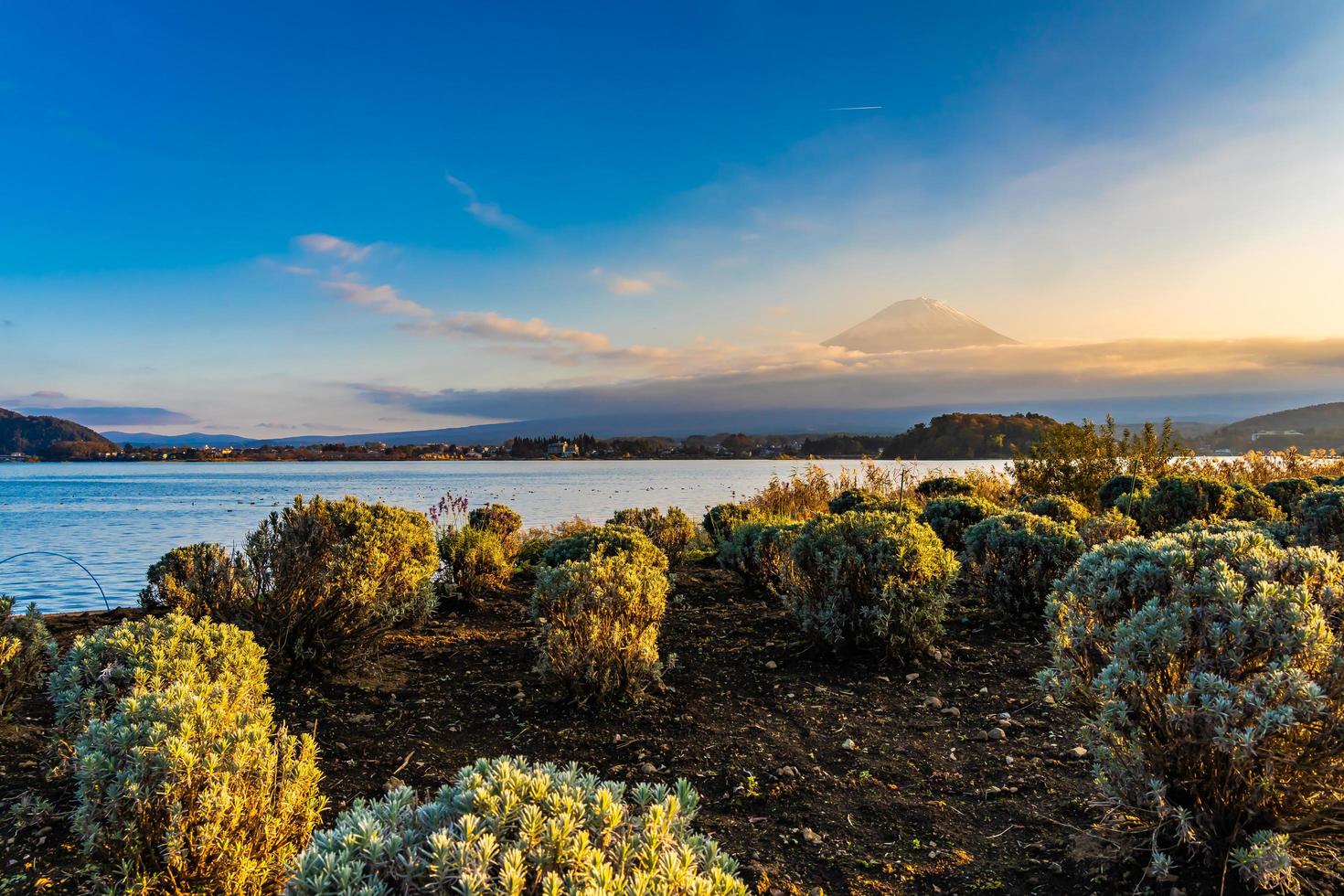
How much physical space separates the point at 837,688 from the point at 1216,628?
3402 millimetres

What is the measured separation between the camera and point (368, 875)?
1.67 metres

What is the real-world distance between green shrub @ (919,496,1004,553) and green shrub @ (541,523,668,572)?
432 centimetres

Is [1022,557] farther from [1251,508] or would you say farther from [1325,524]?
[1251,508]

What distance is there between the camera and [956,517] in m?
10.3

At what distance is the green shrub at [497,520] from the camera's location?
1228 centimetres

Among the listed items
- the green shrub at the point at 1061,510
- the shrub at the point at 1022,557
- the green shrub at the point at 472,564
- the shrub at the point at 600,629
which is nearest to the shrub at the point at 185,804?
the shrub at the point at 600,629

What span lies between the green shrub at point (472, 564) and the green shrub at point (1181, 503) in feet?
30.8

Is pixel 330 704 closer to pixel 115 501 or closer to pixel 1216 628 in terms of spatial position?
pixel 1216 628

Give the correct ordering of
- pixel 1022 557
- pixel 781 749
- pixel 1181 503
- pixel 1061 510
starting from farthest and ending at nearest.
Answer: pixel 1181 503, pixel 1061 510, pixel 1022 557, pixel 781 749

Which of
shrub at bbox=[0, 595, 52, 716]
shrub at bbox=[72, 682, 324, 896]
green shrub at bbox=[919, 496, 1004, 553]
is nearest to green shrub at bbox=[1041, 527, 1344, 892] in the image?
shrub at bbox=[72, 682, 324, 896]

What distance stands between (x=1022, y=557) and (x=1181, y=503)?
4.19 meters

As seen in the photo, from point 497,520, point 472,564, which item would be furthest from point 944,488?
point 472,564

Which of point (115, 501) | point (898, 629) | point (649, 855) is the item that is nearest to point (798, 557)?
point (898, 629)

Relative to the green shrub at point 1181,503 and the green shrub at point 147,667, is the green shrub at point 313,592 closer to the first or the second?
the green shrub at point 147,667
